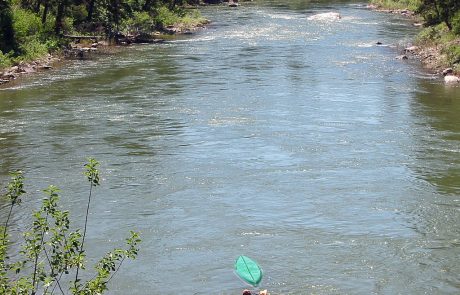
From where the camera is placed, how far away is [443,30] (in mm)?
41438

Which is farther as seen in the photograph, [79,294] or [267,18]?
[267,18]

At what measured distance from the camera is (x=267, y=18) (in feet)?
197

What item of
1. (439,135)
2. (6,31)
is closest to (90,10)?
(6,31)

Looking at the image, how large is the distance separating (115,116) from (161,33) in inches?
1070

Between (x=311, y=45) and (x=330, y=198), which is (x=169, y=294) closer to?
(x=330, y=198)

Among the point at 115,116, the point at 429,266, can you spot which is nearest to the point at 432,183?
the point at 429,266

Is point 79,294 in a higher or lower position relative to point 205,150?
higher

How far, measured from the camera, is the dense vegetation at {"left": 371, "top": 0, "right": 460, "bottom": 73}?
35.0m

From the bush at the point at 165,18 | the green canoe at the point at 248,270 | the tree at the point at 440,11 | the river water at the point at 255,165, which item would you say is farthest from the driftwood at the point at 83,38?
the green canoe at the point at 248,270

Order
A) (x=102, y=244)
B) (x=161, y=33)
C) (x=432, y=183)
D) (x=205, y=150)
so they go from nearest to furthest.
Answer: (x=102, y=244)
(x=432, y=183)
(x=205, y=150)
(x=161, y=33)

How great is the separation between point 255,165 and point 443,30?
2569cm

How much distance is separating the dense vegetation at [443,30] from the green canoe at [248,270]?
2346 centimetres

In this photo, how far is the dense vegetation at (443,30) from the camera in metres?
35.0

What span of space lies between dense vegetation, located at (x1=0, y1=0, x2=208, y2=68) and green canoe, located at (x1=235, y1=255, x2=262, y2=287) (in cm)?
2507
